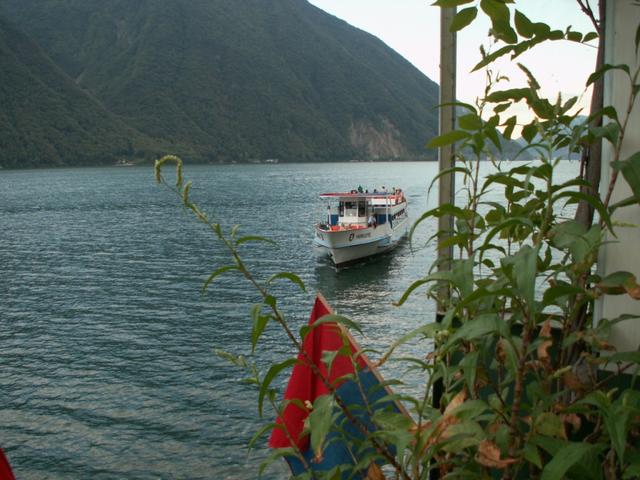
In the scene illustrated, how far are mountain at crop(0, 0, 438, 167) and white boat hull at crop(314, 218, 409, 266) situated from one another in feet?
383

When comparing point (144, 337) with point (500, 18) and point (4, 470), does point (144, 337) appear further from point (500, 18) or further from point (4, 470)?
point (500, 18)

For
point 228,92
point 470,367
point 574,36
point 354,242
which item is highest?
point 228,92

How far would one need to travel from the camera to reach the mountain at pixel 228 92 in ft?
521

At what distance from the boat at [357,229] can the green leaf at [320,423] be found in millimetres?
27099

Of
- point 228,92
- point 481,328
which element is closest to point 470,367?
point 481,328

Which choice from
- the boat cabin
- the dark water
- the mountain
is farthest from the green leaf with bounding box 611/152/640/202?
the mountain

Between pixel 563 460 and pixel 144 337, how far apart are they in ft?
63.0

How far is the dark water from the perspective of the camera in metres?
12.0

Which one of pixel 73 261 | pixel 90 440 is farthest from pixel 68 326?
pixel 73 261

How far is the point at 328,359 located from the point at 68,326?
20.7 meters

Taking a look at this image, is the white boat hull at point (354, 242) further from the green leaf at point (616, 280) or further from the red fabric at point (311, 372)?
the green leaf at point (616, 280)

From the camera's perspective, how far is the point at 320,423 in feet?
3.10

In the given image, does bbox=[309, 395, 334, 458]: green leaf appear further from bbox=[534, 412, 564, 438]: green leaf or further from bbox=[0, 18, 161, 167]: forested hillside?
bbox=[0, 18, 161, 167]: forested hillside

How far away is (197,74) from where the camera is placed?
17388 centimetres
